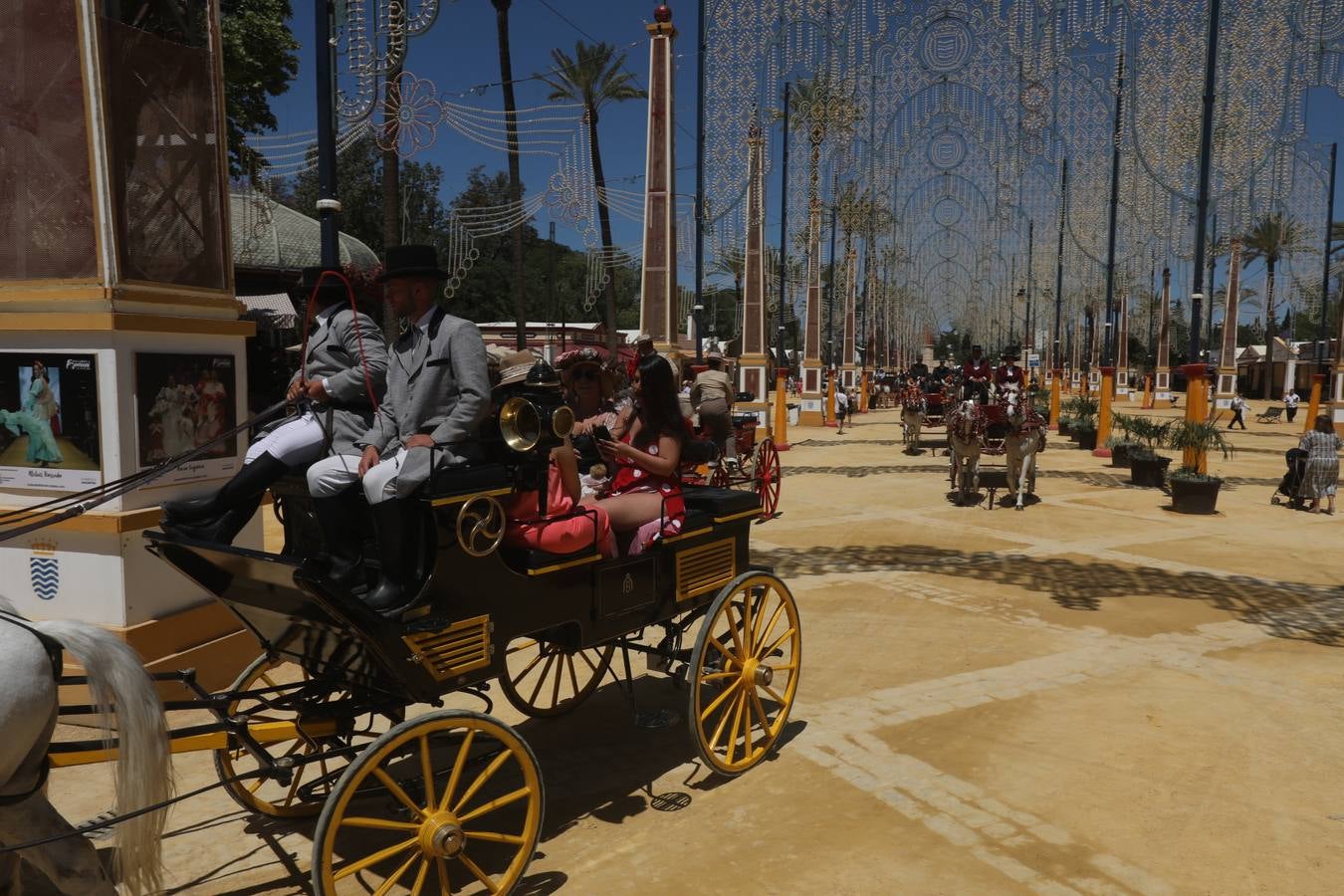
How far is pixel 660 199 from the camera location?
43.0 feet

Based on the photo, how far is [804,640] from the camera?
21.9 ft

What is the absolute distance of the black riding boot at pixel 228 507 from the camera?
3441 mm

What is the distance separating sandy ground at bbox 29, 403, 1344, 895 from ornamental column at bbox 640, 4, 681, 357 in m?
5.81

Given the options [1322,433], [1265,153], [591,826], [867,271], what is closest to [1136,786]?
[591,826]

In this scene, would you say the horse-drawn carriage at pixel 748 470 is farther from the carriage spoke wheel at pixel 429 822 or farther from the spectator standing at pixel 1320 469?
the spectator standing at pixel 1320 469

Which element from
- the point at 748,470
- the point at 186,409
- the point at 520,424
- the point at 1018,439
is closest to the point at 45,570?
the point at 186,409

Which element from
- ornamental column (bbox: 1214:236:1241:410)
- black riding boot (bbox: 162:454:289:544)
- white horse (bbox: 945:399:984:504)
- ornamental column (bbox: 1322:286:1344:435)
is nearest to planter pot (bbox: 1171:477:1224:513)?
white horse (bbox: 945:399:984:504)

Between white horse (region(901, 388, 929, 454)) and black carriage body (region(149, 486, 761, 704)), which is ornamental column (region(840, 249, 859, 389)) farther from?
black carriage body (region(149, 486, 761, 704))

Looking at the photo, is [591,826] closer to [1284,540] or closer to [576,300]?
[1284,540]

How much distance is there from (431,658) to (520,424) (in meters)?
0.92

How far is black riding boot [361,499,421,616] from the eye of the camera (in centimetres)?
315

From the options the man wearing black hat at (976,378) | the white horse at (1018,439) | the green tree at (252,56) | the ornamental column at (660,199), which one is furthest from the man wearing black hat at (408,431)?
the green tree at (252,56)

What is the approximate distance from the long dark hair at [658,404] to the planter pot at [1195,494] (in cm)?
1050

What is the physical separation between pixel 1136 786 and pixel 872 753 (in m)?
1.26
